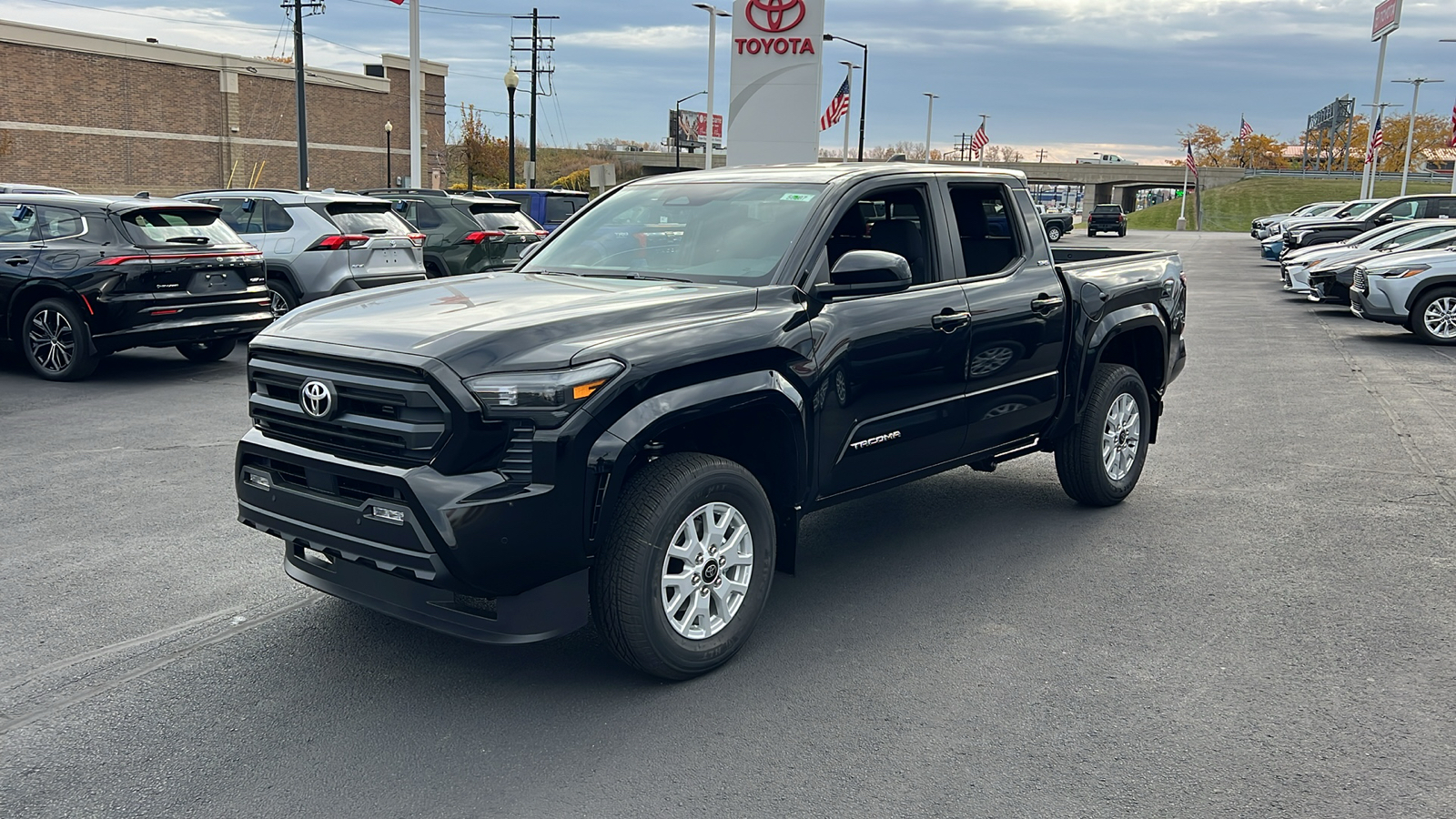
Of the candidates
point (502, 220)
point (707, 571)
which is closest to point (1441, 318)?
point (502, 220)

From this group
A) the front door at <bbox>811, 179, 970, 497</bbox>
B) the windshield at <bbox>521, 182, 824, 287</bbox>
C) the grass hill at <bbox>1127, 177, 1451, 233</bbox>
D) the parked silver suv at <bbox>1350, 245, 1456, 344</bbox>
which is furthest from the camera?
the grass hill at <bbox>1127, 177, 1451, 233</bbox>

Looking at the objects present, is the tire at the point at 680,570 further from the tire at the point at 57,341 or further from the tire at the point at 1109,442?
the tire at the point at 57,341

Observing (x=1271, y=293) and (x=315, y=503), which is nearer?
(x=315, y=503)

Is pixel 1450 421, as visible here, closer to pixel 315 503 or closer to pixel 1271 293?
pixel 315 503

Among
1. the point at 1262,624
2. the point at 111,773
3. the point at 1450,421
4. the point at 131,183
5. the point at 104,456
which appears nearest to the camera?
the point at 111,773

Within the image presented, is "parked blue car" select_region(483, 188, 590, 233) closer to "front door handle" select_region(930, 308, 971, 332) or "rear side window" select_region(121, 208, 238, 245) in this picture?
"rear side window" select_region(121, 208, 238, 245)

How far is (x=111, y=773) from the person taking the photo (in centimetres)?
351

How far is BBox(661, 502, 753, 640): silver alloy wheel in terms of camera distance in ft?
13.6

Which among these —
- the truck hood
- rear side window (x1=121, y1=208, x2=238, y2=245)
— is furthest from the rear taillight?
the truck hood

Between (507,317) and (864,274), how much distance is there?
1.44m

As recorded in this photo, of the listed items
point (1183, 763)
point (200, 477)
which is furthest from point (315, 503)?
point (200, 477)

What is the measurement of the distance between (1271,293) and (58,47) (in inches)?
1987

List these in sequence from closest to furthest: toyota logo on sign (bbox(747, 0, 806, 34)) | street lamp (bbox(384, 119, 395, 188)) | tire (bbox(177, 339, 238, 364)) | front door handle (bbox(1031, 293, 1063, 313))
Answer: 1. front door handle (bbox(1031, 293, 1063, 313))
2. tire (bbox(177, 339, 238, 364))
3. toyota logo on sign (bbox(747, 0, 806, 34))
4. street lamp (bbox(384, 119, 395, 188))

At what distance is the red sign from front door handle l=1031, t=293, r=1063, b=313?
56.8 metres
